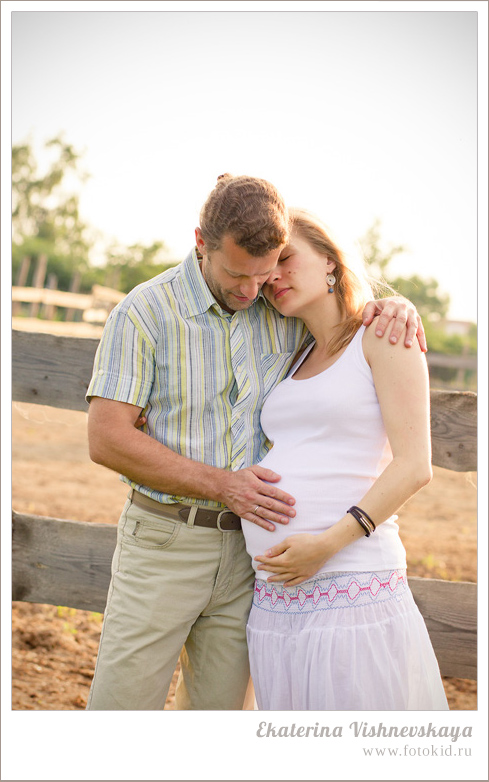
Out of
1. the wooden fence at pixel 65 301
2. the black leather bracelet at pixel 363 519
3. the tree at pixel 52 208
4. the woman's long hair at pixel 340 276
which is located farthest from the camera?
the tree at pixel 52 208

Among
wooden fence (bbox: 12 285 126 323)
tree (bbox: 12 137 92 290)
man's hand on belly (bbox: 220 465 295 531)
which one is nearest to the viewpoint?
man's hand on belly (bbox: 220 465 295 531)

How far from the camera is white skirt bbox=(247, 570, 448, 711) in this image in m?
1.76

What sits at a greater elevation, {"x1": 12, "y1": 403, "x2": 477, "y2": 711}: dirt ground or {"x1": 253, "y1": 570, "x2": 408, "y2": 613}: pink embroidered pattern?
{"x1": 253, "y1": 570, "x2": 408, "y2": 613}: pink embroidered pattern

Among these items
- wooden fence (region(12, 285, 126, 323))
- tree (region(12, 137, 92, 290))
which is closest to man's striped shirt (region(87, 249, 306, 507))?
wooden fence (region(12, 285, 126, 323))

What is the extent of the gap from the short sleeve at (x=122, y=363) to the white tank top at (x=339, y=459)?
0.46m

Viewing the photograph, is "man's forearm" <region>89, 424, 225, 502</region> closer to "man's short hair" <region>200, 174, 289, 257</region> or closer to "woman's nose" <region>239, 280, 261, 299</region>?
"woman's nose" <region>239, 280, 261, 299</region>

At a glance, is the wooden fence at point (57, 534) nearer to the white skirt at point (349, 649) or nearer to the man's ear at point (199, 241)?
the white skirt at point (349, 649)

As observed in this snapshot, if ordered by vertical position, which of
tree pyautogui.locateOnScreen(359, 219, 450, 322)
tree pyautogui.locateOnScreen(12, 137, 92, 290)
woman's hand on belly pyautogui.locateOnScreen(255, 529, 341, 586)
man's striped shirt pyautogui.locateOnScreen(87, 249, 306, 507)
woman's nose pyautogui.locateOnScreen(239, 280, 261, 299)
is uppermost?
tree pyautogui.locateOnScreen(12, 137, 92, 290)

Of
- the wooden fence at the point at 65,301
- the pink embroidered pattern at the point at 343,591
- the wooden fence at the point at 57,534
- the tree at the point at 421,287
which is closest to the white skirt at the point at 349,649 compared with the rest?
the pink embroidered pattern at the point at 343,591

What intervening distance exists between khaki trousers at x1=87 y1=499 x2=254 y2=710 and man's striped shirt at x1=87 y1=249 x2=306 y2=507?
5.5 inches

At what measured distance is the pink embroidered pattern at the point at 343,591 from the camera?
179 cm

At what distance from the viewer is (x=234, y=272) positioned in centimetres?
186

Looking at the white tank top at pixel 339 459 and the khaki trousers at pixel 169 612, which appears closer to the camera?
the white tank top at pixel 339 459

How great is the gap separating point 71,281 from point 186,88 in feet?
103
